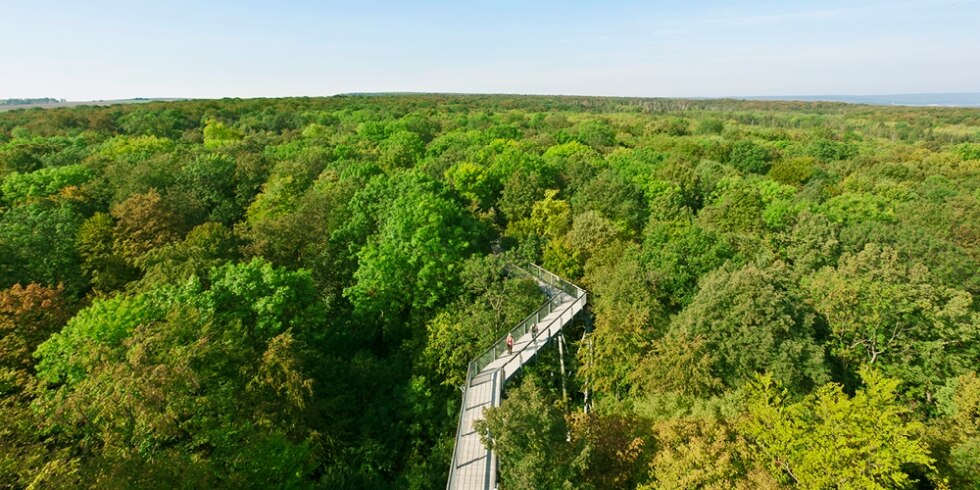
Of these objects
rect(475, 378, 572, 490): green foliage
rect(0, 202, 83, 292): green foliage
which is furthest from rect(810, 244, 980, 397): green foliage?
rect(0, 202, 83, 292): green foliage

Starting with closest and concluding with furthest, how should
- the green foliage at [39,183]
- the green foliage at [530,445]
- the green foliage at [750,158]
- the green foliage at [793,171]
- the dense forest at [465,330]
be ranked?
1. the green foliage at [530,445]
2. the dense forest at [465,330]
3. the green foliage at [39,183]
4. the green foliage at [793,171]
5. the green foliage at [750,158]

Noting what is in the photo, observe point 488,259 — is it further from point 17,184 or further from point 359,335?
point 17,184

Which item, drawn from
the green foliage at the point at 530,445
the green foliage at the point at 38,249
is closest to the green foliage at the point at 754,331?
the green foliage at the point at 530,445

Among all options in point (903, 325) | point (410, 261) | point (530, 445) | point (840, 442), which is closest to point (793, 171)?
point (903, 325)

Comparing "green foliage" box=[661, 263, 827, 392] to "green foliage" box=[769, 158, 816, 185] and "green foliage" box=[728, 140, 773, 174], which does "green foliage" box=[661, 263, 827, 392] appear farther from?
"green foliage" box=[728, 140, 773, 174]

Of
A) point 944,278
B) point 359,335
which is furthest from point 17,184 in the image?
point 944,278

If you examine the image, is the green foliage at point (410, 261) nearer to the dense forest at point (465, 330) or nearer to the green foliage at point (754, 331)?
the dense forest at point (465, 330)
